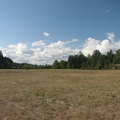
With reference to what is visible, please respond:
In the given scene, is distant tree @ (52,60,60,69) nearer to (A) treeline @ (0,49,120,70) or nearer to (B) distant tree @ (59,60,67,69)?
Result: (A) treeline @ (0,49,120,70)

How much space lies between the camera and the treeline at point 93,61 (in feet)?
356

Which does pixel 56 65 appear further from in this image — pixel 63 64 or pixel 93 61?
pixel 93 61

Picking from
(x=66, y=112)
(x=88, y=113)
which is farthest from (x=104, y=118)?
(x=66, y=112)

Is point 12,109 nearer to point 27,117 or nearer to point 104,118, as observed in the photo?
point 27,117

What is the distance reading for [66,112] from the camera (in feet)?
27.9

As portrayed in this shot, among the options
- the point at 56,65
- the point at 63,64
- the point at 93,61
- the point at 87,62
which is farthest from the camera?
the point at 63,64

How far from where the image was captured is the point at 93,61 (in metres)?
118

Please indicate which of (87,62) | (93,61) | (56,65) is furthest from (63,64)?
(93,61)

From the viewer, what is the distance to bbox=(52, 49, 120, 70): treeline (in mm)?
108650

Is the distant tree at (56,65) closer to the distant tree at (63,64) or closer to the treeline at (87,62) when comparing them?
the treeline at (87,62)

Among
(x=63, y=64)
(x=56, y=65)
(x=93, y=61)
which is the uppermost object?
(x=93, y=61)

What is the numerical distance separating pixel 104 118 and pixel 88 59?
118 m

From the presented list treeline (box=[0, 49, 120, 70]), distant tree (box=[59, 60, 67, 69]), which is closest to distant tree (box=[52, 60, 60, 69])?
treeline (box=[0, 49, 120, 70])

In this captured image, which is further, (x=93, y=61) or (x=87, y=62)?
(x=87, y=62)
